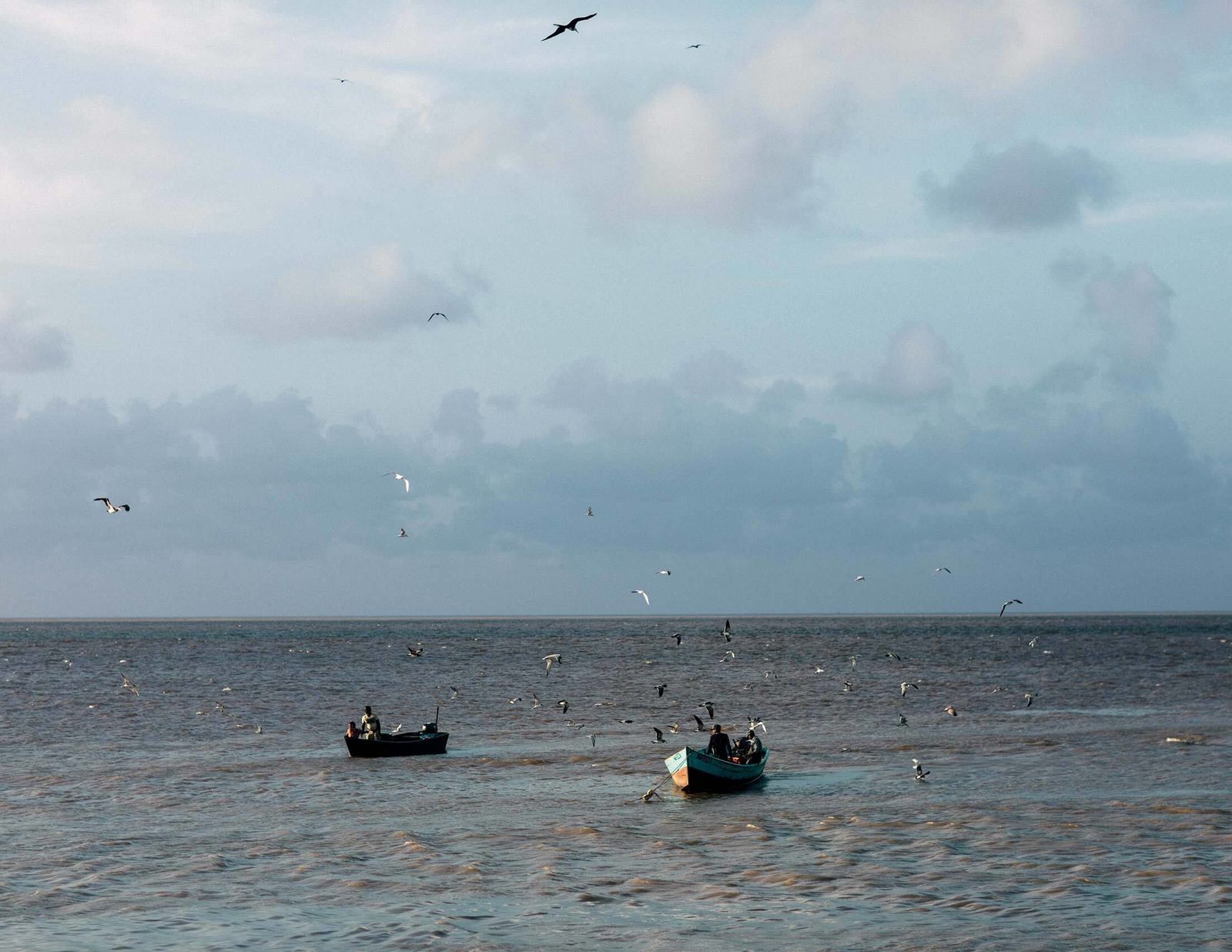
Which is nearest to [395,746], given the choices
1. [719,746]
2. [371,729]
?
[371,729]

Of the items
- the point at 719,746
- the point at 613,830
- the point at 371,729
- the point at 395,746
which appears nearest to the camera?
the point at 613,830

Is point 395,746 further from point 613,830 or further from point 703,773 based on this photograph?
point 613,830

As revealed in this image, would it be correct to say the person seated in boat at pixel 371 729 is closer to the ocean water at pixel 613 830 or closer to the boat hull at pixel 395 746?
the boat hull at pixel 395 746

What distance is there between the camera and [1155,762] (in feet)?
147

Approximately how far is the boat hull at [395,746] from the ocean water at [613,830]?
0.83 meters

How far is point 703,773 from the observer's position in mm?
39688

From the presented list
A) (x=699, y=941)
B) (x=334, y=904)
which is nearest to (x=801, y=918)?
(x=699, y=941)

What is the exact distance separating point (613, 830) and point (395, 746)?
17448 mm

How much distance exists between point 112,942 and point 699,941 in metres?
10.4

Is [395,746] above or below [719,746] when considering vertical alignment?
below

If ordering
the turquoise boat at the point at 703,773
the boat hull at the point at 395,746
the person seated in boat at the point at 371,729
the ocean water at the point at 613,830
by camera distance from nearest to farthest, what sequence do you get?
the ocean water at the point at 613,830 < the turquoise boat at the point at 703,773 < the boat hull at the point at 395,746 < the person seated in boat at the point at 371,729

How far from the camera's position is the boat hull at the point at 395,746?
4891cm

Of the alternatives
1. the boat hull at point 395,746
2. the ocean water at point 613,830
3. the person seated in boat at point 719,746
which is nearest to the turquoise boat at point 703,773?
the ocean water at point 613,830

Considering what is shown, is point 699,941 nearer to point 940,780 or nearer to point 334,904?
point 334,904
